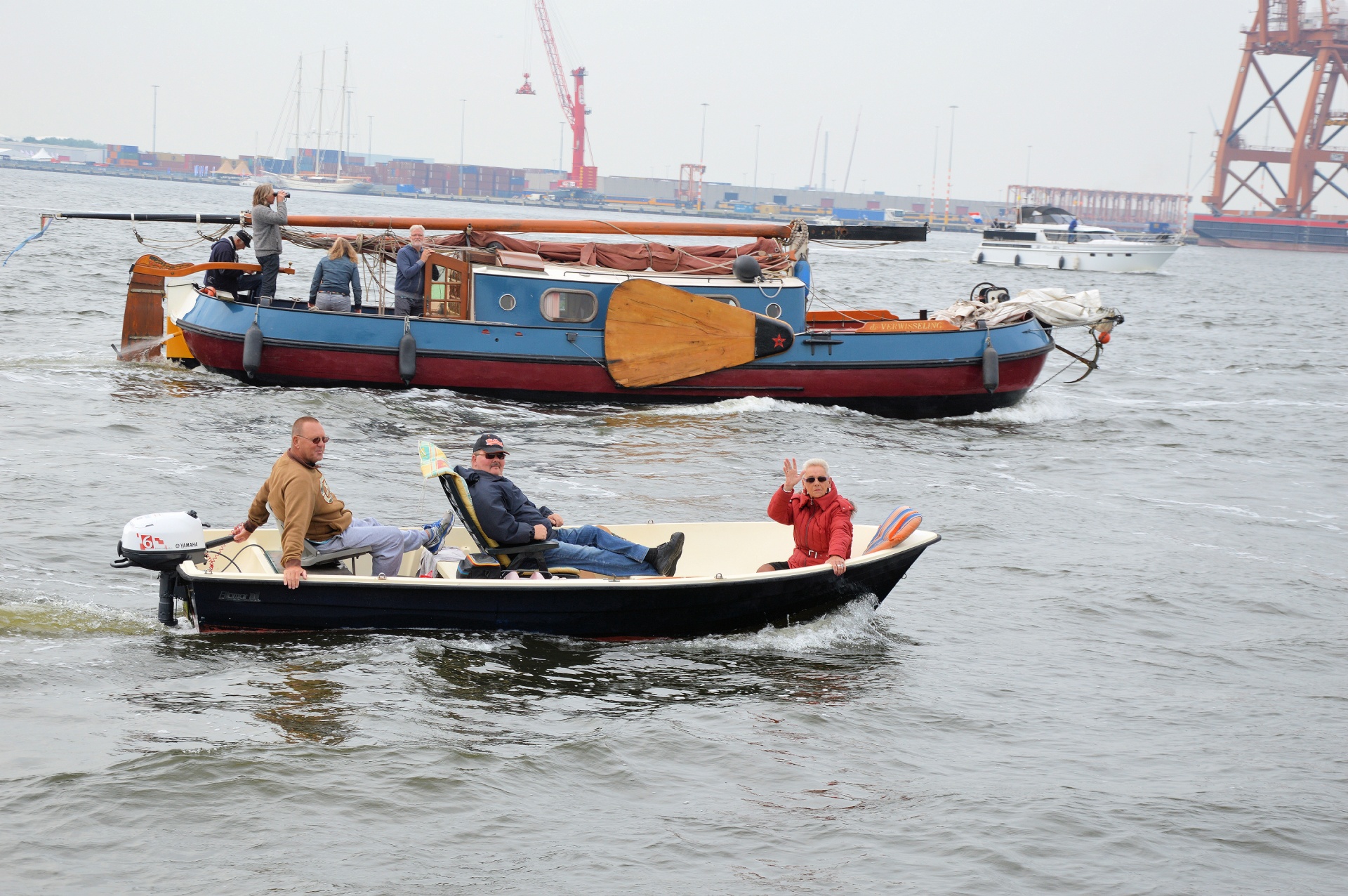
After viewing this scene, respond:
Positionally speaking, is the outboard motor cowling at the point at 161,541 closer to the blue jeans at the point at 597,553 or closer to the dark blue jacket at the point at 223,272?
the blue jeans at the point at 597,553

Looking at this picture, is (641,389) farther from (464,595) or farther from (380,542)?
(464,595)

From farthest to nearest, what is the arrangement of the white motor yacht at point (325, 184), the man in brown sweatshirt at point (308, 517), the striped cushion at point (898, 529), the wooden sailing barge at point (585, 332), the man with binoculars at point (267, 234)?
the white motor yacht at point (325, 184), the wooden sailing barge at point (585, 332), the man with binoculars at point (267, 234), the striped cushion at point (898, 529), the man in brown sweatshirt at point (308, 517)

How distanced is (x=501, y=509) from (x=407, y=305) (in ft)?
33.5

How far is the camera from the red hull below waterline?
18297mm

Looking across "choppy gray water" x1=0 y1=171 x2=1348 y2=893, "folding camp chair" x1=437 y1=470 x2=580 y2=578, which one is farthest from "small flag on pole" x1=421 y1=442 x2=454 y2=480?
"choppy gray water" x1=0 y1=171 x2=1348 y2=893

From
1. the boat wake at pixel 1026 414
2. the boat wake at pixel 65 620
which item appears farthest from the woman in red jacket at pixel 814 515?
the boat wake at pixel 1026 414

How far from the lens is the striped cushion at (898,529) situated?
9.56 m

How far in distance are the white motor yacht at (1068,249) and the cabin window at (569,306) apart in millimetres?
60114

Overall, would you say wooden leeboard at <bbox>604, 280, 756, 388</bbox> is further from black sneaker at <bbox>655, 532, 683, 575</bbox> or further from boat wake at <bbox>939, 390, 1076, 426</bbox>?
black sneaker at <bbox>655, 532, 683, 575</bbox>

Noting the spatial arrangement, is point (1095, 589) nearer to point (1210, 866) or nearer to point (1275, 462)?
point (1210, 866)

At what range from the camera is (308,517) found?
8422 mm

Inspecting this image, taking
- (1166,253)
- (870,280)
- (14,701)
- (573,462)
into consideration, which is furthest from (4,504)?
(1166,253)

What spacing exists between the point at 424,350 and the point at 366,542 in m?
9.64

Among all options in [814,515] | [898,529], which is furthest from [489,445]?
[898,529]
